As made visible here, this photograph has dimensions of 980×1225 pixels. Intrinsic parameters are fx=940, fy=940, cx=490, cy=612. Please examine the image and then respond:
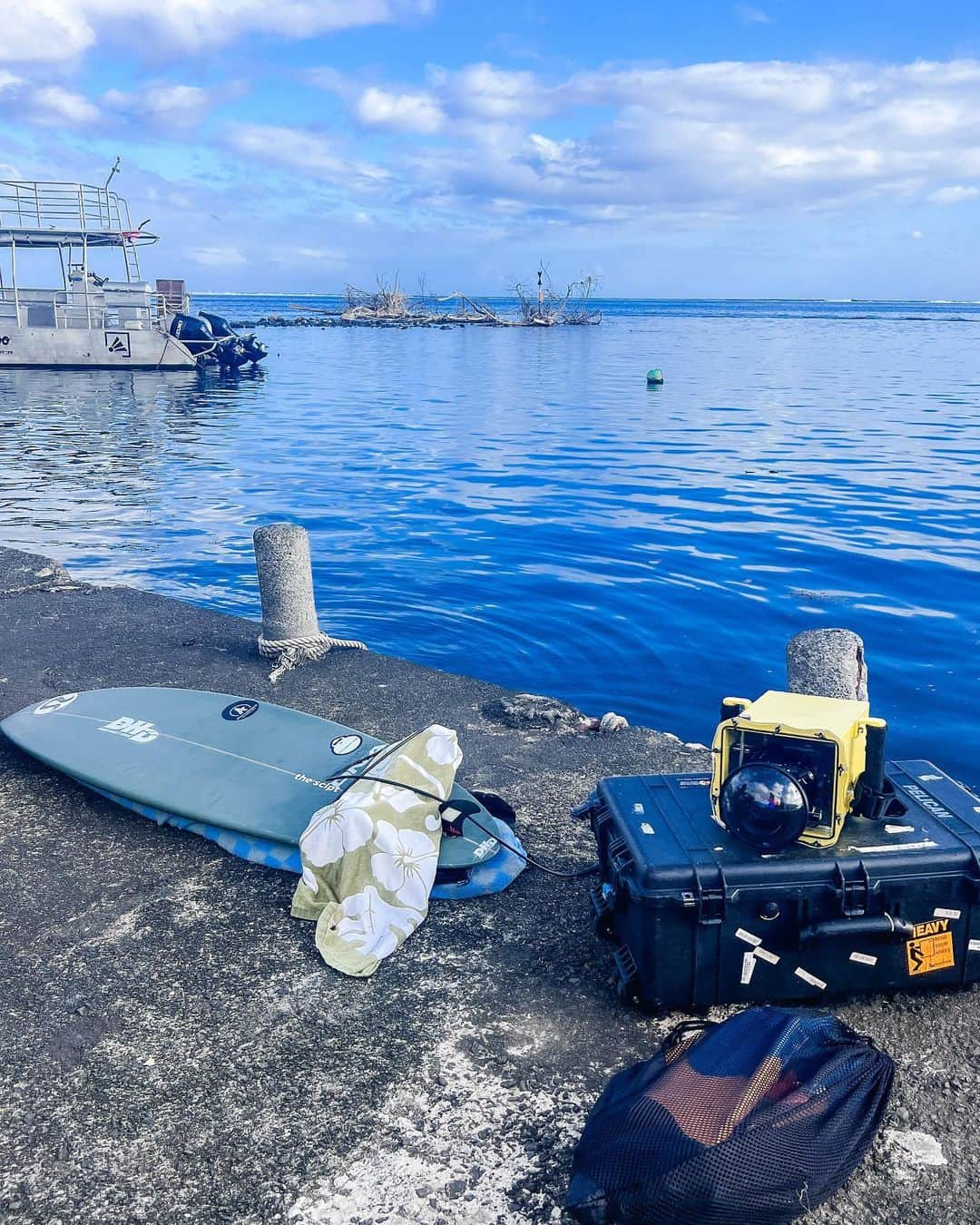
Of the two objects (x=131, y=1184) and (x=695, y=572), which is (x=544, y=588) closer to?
(x=695, y=572)

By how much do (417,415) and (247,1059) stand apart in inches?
1040

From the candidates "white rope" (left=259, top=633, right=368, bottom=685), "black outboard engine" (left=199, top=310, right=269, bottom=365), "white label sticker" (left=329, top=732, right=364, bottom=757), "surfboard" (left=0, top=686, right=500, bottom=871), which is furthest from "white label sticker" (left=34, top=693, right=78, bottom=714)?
"black outboard engine" (left=199, top=310, right=269, bottom=365)

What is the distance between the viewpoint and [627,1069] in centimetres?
285

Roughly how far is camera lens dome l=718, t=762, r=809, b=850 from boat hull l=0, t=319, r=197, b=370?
3890cm

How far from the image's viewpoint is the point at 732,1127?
247 centimetres

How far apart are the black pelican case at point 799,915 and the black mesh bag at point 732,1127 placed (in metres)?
0.39

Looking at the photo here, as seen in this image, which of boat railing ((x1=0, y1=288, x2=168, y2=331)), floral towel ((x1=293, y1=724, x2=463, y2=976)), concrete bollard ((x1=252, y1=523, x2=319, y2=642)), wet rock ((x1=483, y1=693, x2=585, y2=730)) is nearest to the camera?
floral towel ((x1=293, y1=724, x2=463, y2=976))

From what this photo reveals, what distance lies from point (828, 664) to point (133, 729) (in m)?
4.05

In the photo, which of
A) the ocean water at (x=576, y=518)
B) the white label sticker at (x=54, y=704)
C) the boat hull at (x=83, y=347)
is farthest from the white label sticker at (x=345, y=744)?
the boat hull at (x=83, y=347)

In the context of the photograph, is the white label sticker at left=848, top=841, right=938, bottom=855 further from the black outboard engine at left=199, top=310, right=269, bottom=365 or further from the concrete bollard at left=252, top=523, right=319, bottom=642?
the black outboard engine at left=199, top=310, right=269, bottom=365

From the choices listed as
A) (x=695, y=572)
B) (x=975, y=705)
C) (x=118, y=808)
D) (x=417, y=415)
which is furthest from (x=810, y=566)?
(x=417, y=415)

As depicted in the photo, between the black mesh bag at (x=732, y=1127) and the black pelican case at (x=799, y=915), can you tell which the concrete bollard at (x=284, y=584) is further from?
the black mesh bag at (x=732, y=1127)

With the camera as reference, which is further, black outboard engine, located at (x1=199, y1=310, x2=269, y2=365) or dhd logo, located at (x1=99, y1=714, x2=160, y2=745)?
black outboard engine, located at (x1=199, y1=310, x2=269, y2=365)

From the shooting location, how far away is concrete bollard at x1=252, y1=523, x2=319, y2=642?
7148mm
